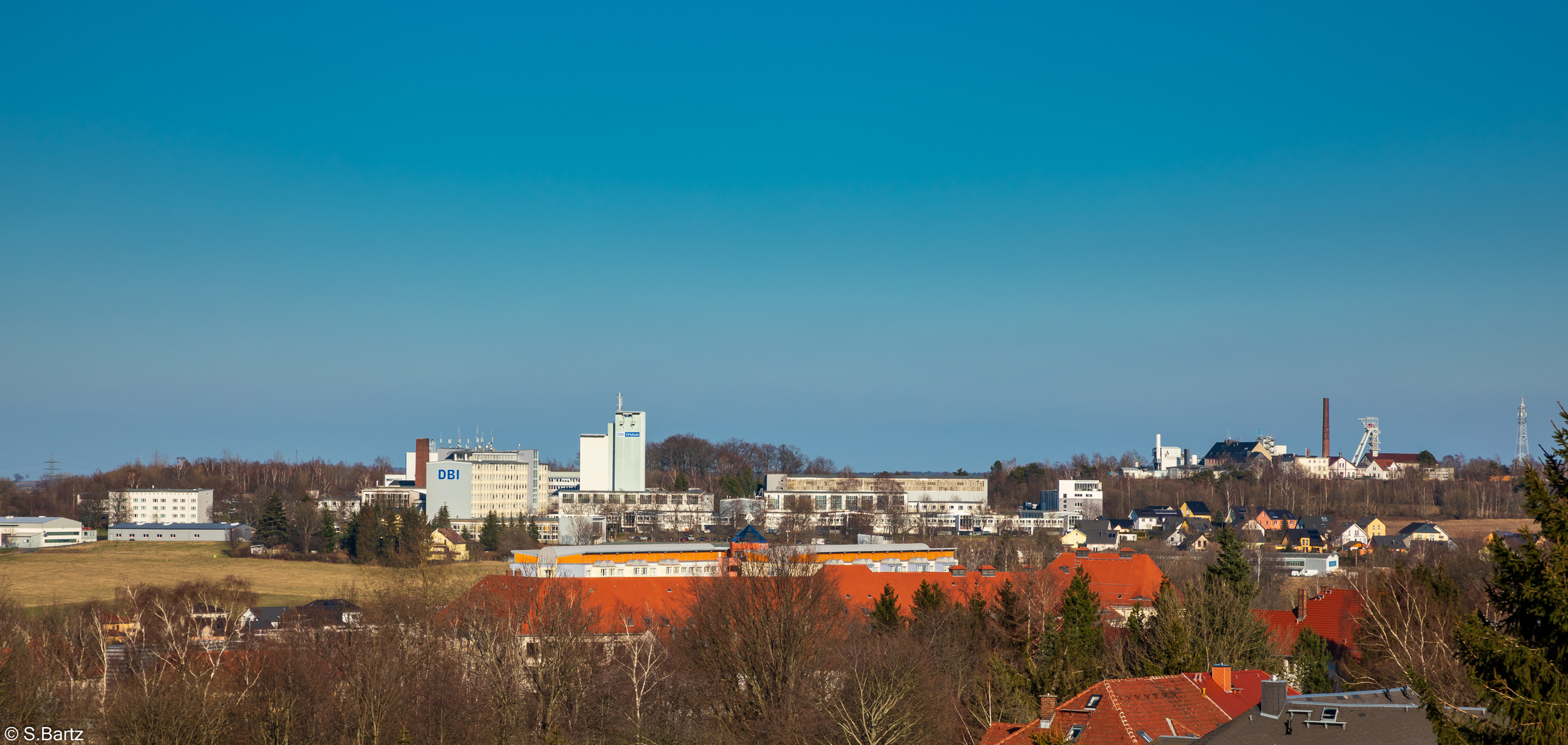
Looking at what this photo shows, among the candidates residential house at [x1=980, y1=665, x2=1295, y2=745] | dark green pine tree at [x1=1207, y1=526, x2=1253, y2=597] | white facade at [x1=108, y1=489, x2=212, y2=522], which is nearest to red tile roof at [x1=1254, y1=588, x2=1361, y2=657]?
dark green pine tree at [x1=1207, y1=526, x2=1253, y2=597]

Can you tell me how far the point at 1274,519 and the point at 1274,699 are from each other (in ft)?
386

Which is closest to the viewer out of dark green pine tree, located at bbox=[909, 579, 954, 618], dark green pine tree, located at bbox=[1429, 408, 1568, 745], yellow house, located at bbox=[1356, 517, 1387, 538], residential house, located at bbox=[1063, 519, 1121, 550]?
dark green pine tree, located at bbox=[1429, 408, 1568, 745]

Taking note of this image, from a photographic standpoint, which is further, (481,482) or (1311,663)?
(481,482)

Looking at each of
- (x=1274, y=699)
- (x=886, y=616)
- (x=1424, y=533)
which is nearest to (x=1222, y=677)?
(x=1274, y=699)

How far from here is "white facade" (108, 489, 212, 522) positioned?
13900 cm

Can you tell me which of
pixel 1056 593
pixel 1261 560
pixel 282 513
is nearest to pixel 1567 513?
pixel 1056 593

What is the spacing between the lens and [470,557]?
104500mm

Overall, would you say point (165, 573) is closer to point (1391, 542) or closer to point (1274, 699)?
point (1274, 699)

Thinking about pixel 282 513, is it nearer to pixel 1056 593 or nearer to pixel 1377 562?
pixel 1056 593

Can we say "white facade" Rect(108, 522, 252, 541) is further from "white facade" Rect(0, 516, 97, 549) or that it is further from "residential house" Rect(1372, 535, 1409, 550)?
"residential house" Rect(1372, 535, 1409, 550)

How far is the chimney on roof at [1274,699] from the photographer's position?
64.2ft

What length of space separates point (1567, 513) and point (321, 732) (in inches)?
1043

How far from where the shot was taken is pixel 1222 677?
26219 millimetres

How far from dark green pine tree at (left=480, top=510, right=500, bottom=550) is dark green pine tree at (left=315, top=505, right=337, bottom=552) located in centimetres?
1226
